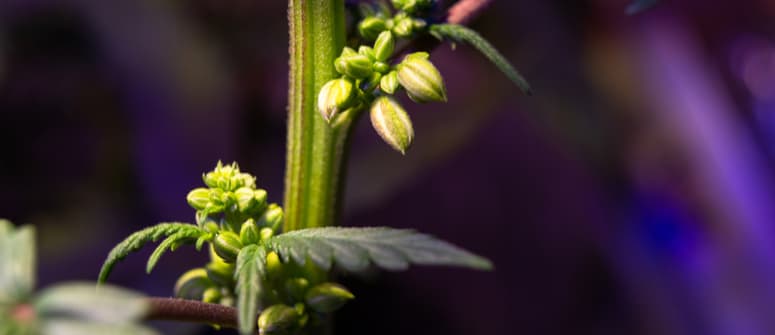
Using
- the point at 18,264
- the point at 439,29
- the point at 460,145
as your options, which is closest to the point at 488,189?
the point at 460,145

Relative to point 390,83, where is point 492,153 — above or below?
below

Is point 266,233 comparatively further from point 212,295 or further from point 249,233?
point 212,295

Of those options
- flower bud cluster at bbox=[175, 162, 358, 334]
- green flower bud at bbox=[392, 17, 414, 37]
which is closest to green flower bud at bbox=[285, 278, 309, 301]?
flower bud cluster at bbox=[175, 162, 358, 334]

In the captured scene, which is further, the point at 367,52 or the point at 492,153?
the point at 492,153

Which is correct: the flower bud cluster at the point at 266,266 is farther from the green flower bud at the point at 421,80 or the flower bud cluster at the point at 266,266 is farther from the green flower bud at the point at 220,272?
the green flower bud at the point at 421,80

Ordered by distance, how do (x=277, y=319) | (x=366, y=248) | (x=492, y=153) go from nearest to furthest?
(x=366, y=248) → (x=277, y=319) → (x=492, y=153)

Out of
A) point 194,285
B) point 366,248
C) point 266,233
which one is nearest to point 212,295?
point 194,285

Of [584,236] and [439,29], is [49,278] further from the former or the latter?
[439,29]
